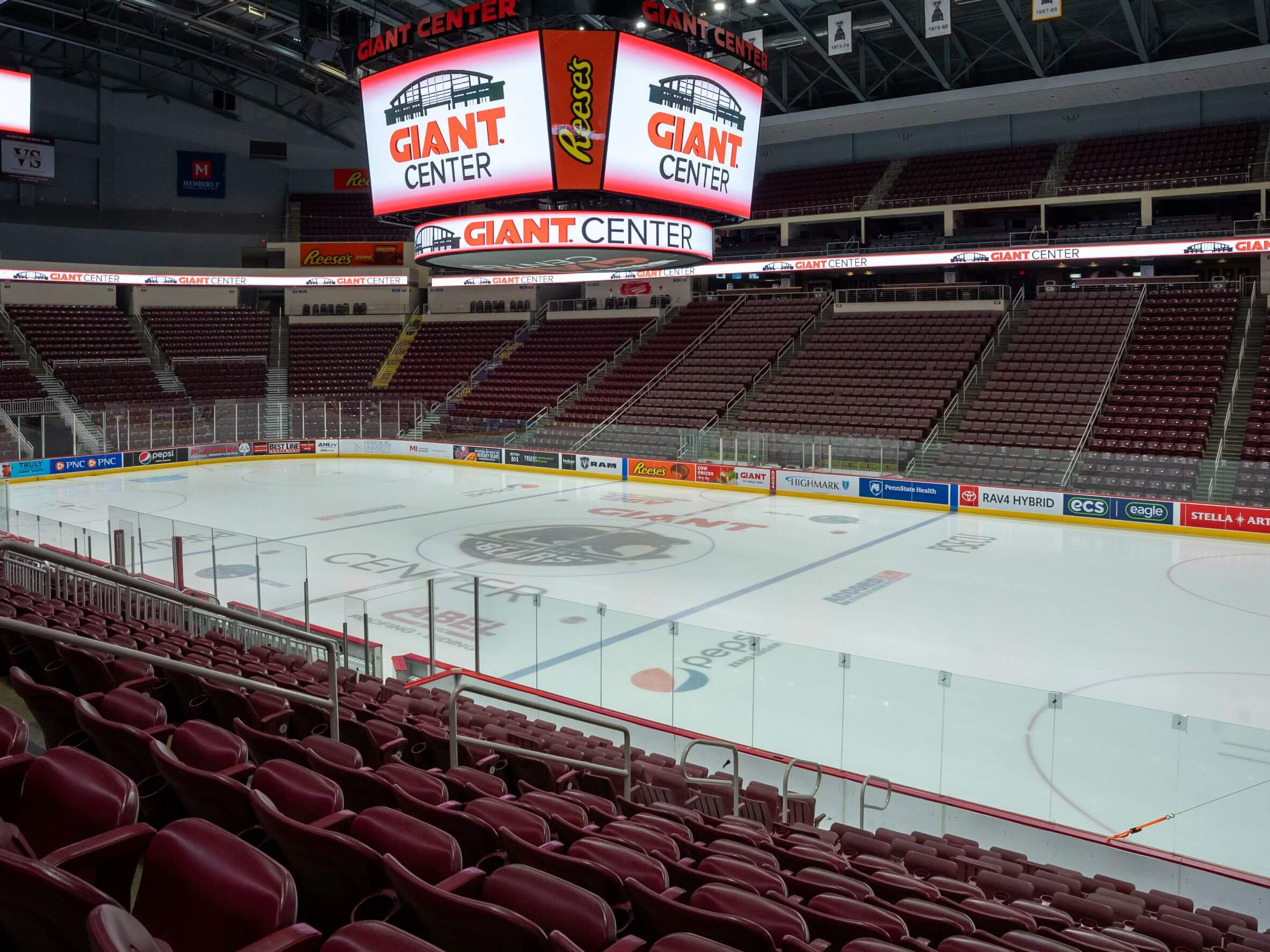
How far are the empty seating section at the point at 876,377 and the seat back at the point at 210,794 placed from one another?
24.0 metres

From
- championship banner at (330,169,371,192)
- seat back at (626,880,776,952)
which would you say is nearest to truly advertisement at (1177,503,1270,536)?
seat back at (626,880,776,952)

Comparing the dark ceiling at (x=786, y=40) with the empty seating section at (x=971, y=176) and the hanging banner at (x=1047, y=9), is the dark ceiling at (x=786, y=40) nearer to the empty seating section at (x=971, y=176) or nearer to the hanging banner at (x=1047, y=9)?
the hanging banner at (x=1047, y=9)

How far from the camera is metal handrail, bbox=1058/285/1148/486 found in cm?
2220

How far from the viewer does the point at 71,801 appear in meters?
2.82

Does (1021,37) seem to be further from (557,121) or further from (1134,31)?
(557,121)

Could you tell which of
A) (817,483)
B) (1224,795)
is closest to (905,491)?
(817,483)

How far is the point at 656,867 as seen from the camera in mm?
3232

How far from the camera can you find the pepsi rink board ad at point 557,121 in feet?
Result: 50.0

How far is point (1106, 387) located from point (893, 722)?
2142cm

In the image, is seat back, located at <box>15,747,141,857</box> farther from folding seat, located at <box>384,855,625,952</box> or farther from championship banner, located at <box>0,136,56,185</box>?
championship banner, located at <box>0,136,56,185</box>

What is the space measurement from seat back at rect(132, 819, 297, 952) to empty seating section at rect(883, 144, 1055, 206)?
35.5m

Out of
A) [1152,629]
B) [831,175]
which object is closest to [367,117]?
[1152,629]

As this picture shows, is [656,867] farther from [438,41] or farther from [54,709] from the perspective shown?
[438,41]

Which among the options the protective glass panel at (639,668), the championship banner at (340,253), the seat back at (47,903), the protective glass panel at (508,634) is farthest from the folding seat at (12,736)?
the championship banner at (340,253)
